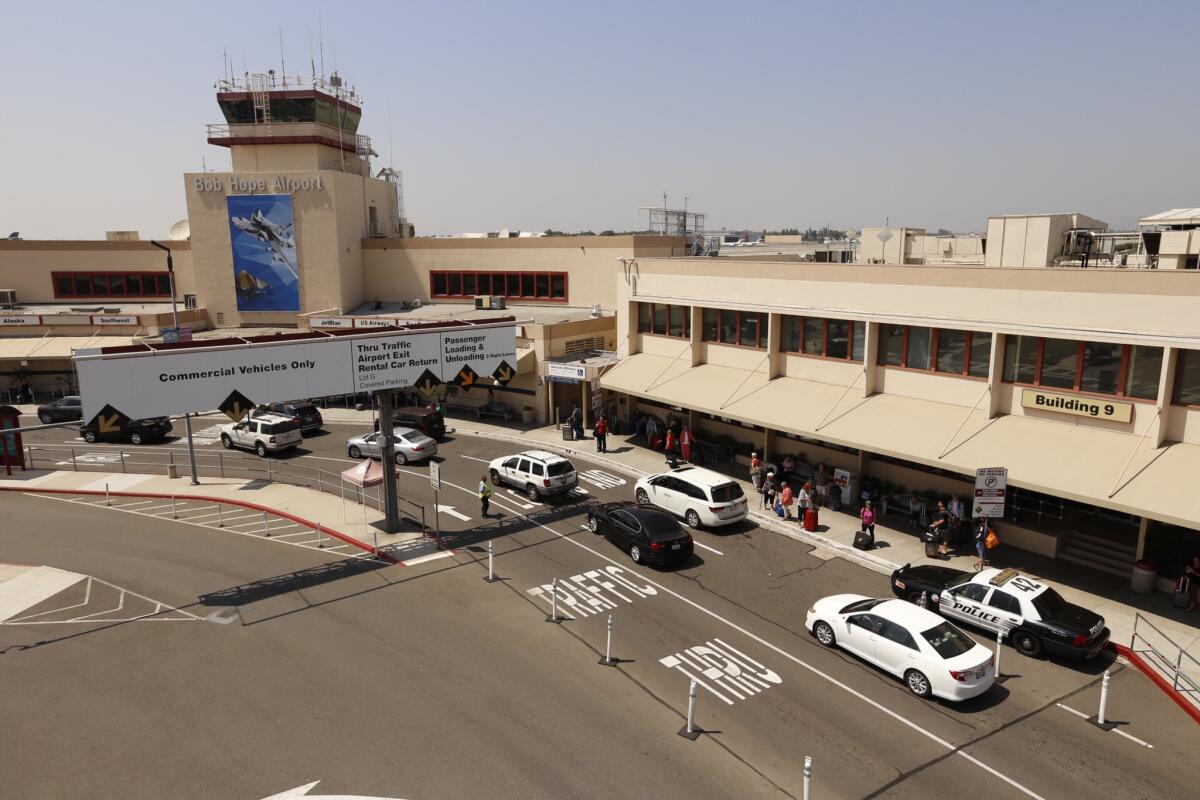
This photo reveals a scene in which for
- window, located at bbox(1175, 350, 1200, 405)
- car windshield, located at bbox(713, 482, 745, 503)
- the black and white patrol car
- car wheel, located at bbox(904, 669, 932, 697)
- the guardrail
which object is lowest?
the guardrail

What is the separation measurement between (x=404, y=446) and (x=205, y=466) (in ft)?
30.0

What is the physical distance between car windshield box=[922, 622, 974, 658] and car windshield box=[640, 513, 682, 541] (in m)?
7.87

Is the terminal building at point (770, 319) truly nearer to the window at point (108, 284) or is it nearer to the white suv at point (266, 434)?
the window at point (108, 284)

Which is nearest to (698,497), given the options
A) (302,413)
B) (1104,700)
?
(1104,700)

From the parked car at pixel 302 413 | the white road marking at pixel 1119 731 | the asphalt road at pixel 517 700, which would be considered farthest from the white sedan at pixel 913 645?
the parked car at pixel 302 413

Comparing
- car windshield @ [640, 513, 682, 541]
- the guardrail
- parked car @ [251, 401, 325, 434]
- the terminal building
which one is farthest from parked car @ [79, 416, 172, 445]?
car windshield @ [640, 513, 682, 541]

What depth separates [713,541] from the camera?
2405cm

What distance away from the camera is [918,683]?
50.2ft

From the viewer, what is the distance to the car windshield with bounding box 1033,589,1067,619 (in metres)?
16.8

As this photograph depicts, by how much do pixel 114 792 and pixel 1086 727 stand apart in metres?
17.2

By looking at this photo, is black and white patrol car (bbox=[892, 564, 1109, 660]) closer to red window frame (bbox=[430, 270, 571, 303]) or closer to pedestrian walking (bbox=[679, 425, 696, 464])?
pedestrian walking (bbox=[679, 425, 696, 464])

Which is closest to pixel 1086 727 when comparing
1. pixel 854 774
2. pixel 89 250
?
pixel 854 774

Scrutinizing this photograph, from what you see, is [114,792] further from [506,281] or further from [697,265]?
[506,281]

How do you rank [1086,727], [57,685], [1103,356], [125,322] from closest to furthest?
[1086,727]
[57,685]
[1103,356]
[125,322]
